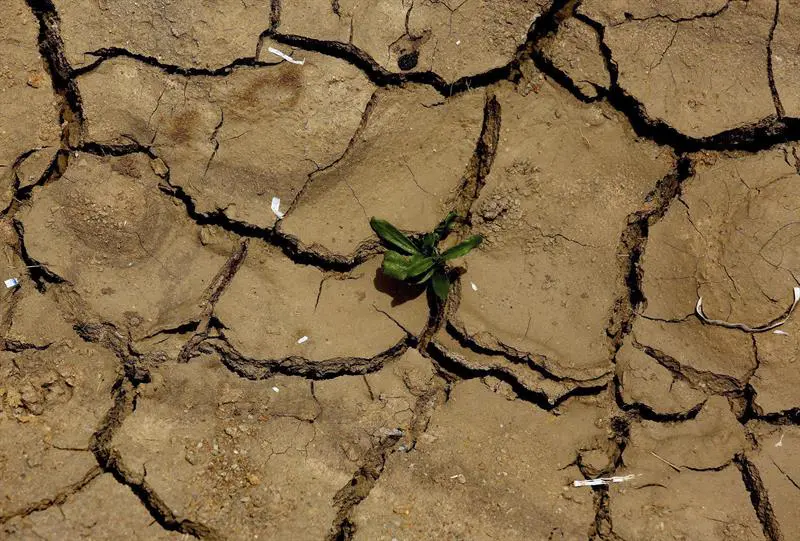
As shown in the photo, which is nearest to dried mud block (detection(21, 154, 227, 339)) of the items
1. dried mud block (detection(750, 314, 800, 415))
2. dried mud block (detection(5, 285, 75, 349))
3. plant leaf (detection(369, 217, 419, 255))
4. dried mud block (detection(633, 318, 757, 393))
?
dried mud block (detection(5, 285, 75, 349))

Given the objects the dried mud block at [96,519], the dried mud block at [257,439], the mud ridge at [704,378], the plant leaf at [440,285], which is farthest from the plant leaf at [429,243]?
the dried mud block at [96,519]

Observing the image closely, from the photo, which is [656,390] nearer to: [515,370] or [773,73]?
[515,370]

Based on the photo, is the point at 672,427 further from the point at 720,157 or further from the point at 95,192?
the point at 95,192

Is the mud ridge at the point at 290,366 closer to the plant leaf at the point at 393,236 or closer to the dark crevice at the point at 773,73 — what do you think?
the plant leaf at the point at 393,236

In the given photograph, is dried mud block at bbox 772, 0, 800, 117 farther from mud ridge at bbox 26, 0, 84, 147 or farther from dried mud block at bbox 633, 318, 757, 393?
mud ridge at bbox 26, 0, 84, 147

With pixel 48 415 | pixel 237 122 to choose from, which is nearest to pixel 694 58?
pixel 237 122
